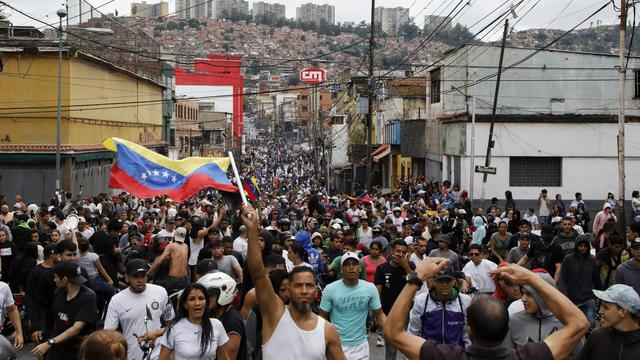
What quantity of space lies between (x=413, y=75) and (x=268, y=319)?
55.0m

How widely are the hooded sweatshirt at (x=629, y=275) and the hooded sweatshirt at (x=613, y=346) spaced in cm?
453

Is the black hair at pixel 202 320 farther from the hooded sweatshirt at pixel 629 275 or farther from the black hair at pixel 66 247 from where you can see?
the hooded sweatshirt at pixel 629 275

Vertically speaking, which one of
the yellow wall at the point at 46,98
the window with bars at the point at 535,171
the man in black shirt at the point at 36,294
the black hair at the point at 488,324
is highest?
the yellow wall at the point at 46,98

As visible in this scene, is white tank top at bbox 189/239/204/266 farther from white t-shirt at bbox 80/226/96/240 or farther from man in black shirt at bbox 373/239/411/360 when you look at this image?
man in black shirt at bbox 373/239/411/360

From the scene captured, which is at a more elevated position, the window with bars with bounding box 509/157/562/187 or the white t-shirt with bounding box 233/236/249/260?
the window with bars with bounding box 509/157/562/187

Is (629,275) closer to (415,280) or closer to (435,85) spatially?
(415,280)

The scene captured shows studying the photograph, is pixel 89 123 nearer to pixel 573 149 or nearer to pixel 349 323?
pixel 573 149

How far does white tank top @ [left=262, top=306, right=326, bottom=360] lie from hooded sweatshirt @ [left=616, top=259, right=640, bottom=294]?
17.4ft

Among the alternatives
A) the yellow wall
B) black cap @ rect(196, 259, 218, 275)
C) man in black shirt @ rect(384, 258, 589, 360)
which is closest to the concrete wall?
the yellow wall

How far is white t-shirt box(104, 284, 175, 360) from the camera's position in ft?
25.9

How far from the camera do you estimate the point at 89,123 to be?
4312 centimetres

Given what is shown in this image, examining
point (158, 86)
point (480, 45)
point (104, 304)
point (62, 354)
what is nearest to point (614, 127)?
point (480, 45)

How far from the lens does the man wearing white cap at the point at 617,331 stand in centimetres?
575

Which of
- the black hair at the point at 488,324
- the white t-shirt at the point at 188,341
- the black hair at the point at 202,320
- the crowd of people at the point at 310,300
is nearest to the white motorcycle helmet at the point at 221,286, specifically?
the crowd of people at the point at 310,300
